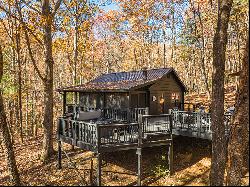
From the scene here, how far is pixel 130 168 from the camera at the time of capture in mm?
15656

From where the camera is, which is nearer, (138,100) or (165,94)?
(138,100)

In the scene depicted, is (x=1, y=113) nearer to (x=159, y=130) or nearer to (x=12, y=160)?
(x=12, y=160)

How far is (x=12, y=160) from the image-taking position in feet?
43.7

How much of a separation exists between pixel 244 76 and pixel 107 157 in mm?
11023

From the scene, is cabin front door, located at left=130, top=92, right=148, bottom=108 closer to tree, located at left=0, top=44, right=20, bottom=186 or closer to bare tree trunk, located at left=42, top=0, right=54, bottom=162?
bare tree trunk, located at left=42, top=0, right=54, bottom=162

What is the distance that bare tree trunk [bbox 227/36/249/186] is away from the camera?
9211 mm

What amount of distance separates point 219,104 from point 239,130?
Answer: 4.82 ft

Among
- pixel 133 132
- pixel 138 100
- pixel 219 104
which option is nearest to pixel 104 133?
pixel 133 132

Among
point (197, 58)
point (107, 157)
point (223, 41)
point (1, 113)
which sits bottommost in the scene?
point (107, 157)

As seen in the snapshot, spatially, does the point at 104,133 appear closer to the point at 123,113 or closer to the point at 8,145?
the point at 8,145

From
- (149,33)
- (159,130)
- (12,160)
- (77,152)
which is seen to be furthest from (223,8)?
(149,33)

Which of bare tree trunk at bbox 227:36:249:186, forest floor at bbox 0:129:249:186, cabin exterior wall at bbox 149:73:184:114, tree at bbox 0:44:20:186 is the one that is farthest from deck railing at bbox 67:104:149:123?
bare tree trunk at bbox 227:36:249:186

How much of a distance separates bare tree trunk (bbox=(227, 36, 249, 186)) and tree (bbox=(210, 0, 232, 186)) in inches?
28.3

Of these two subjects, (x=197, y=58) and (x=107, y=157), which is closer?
(x=107, y=157)
